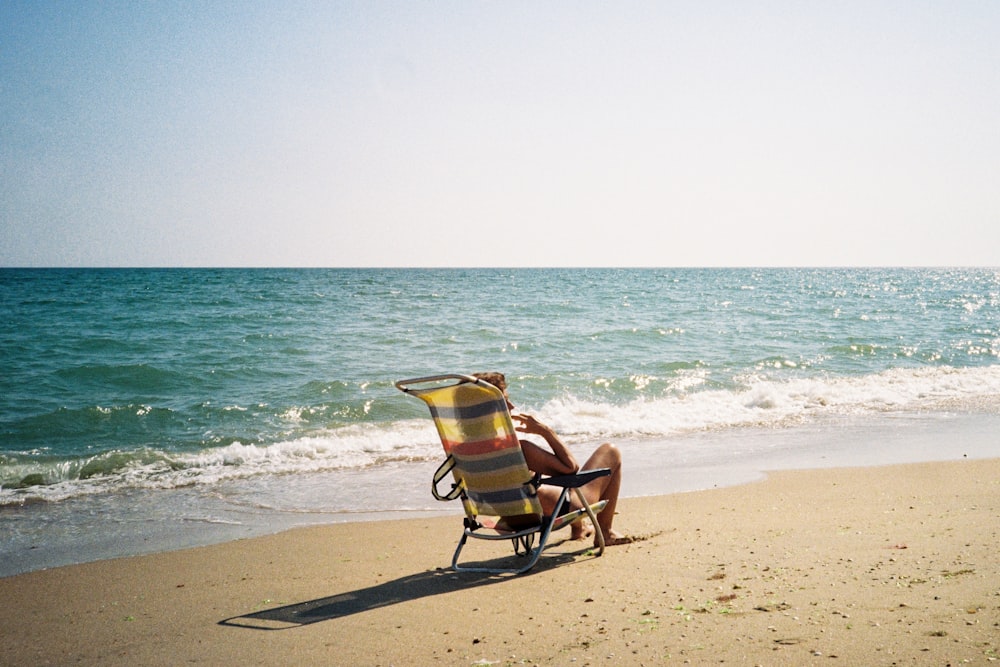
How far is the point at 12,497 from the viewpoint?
26.5 feet

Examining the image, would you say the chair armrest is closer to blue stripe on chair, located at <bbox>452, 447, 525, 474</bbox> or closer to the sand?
blue stripe on chair, located at <bbox>452, 447, 525, 474</bbox>

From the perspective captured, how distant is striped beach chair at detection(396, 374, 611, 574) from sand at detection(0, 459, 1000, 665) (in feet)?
0.95

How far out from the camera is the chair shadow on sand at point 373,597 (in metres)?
4.10

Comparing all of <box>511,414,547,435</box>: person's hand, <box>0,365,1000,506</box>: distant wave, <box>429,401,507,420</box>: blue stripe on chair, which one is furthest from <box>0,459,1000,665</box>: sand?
<box>0,365,1000,506</box>: distant wave

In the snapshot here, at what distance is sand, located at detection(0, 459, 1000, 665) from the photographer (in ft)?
10.9

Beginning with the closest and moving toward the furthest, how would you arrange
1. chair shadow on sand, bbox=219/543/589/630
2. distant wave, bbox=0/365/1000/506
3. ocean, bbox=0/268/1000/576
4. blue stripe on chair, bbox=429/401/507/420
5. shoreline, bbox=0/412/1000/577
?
1. chair shadow on sand, bbox=219/543/589/630
2. blue stripe on chair, bbox=429/401/507/420
3. shoreline, bbox=0/412/1000/577
4. ocean, bbox=0/268/1000/576
5. distant wave, bbox=0/365/1000/506

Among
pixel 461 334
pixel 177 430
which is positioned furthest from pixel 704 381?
pixel 177 430

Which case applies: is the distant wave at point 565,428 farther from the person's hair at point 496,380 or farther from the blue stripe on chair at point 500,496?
the person's hair at point 496,380

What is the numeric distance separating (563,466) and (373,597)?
4.95 ft

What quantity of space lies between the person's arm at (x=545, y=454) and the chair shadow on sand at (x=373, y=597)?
64 centimetres

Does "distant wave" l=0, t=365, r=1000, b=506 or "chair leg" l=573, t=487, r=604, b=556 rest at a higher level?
"chair leg" l=573, t=487, r=604, b=556

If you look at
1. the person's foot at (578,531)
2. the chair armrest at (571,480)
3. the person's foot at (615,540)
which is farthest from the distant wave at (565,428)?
the chair armrest at (571,480)

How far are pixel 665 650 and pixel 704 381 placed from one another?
14.1 metres

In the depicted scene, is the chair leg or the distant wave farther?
the distant wave
